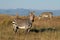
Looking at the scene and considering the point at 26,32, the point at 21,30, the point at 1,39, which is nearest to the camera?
the point at 1,39

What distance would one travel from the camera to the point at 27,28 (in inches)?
650

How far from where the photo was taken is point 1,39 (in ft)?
43.0

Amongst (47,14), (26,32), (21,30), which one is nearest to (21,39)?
(26,32)

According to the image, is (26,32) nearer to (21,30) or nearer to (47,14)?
(21,30)

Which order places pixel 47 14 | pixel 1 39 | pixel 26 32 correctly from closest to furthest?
pixel 1 39
pixel 26 32
pixel 47 14

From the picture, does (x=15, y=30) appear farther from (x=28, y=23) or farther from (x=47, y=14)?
(x=47, y=14)

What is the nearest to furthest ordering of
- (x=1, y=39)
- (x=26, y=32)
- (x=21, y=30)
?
(x=1, y=39) < (x=26, y=32) < (x=21, y=30)

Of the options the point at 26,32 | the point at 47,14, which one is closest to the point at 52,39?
the point at 26,32

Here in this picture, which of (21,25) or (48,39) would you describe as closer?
(48,39)

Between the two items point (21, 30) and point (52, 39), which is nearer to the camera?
point (52, 39)

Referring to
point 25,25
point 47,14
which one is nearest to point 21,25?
point 25,25

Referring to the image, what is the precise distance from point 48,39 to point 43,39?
0.38m

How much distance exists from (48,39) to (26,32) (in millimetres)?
2980

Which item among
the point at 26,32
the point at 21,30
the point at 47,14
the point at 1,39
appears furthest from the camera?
the point at 47,14
